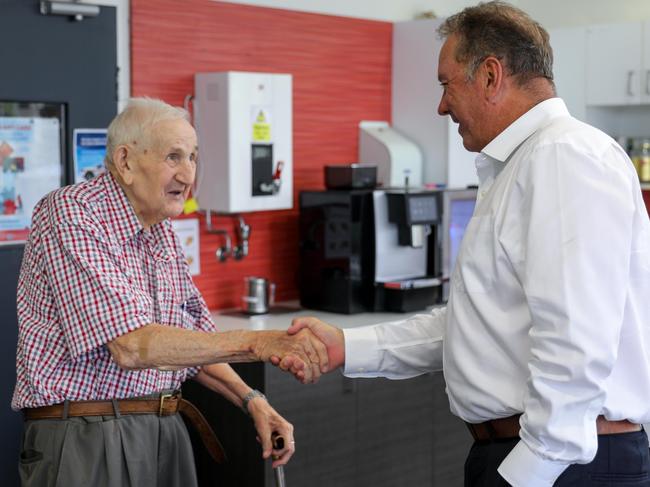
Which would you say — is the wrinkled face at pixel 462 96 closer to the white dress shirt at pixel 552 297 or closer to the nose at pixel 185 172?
the white dress shirt at pixel 552 297

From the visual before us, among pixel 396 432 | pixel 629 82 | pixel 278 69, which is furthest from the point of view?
pixel 629 82

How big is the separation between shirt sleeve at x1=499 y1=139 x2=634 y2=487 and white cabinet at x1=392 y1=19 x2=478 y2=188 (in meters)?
2.72

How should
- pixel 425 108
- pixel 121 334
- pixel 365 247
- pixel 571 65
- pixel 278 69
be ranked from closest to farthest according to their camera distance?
pixel 121 334
pixel 365 247
pixel 278 69
pixel 425 108
pixel 571 65

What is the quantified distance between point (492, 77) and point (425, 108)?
8.76 ft

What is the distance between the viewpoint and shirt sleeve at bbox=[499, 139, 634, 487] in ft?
5.50

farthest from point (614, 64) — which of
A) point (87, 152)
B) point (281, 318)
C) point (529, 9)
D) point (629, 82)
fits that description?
→ point (87, 152)

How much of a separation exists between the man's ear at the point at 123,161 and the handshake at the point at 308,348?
496 mm

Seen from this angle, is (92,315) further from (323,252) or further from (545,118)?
(323,252)

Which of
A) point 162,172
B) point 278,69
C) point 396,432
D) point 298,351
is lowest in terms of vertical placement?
point 396,432

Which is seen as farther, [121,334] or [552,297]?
[121,334]

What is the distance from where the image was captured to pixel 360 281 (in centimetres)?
400

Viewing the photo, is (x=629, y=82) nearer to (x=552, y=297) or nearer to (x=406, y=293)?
(x=406, y=293)

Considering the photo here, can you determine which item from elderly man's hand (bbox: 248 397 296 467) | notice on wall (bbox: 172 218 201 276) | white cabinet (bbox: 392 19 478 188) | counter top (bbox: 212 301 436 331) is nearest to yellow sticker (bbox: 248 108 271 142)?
notice on wall (bbox: 172 218 201 276)

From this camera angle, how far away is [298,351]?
233 centimetres
